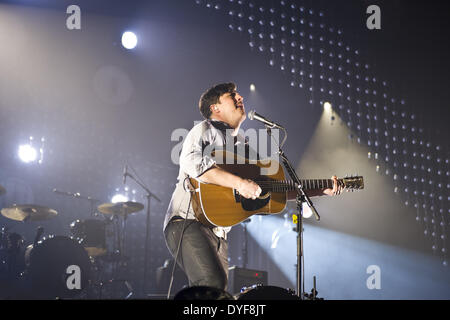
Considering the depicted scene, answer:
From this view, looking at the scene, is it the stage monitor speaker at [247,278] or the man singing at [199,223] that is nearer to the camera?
the man singing at [199,223]

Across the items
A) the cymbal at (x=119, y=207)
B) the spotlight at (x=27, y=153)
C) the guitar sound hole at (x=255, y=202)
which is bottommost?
the guitar sound hole at (x=255, y=202)

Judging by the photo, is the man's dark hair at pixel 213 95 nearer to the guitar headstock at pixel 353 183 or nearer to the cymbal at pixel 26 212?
the guitar headstock at pixel 353 183

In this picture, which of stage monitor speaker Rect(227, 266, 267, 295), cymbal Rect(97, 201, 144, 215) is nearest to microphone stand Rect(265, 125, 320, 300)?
stage monitor speaker Rect(227, 266, 267, 295)

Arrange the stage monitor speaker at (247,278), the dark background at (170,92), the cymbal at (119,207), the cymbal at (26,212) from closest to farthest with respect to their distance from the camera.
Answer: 1. the cymbal at (26,212)
2. the stage monitor speaker at (247,278)
3. the cymbal at (119,207)
4. the dark background at (170,92)

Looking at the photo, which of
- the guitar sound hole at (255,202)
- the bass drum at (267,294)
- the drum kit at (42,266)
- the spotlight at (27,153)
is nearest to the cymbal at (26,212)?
the drum kit at (42,266)

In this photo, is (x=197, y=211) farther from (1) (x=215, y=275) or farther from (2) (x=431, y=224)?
(2) (x=431, y=224)

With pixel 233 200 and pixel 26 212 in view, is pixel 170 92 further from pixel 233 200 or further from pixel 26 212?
pixel 233 200

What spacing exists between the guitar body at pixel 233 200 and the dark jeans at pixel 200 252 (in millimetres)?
118

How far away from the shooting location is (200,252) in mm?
2748

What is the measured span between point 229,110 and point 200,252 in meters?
1.40

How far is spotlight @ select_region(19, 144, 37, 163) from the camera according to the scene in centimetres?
800

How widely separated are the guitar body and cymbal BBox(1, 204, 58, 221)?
4.45 m

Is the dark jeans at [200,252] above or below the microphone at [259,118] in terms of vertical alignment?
below

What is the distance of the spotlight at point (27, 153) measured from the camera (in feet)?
26.2
